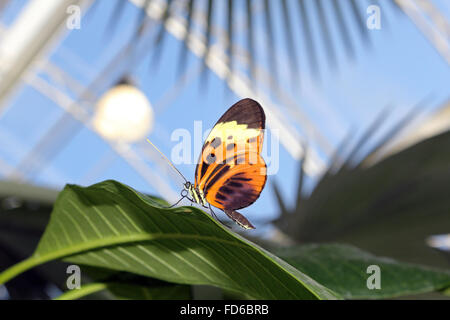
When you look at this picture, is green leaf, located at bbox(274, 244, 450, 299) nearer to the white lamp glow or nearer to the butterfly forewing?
the butterfly forewing

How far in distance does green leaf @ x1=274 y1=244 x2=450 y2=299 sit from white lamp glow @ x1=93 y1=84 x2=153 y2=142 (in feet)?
9.82

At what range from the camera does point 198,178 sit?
1.25 ft

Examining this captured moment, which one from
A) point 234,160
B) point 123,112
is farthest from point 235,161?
point 123,112

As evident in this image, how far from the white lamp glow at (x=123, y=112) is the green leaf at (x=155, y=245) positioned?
2.97m

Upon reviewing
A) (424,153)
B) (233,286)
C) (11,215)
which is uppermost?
(424,153)

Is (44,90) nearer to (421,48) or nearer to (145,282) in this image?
(421,48)

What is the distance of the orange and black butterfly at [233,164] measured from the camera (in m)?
0.36

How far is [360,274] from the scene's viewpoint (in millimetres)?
515

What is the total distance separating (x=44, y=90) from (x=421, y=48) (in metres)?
6.25

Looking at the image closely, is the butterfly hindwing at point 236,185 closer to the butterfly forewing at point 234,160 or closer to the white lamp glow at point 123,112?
the butterfly forewing at point 234,160

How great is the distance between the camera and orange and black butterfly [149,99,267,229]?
36 centimetres

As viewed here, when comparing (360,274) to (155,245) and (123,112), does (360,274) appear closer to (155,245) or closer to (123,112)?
(155,245)

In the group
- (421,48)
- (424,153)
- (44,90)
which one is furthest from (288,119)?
(424,153)

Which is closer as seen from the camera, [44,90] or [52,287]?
[52,287]
